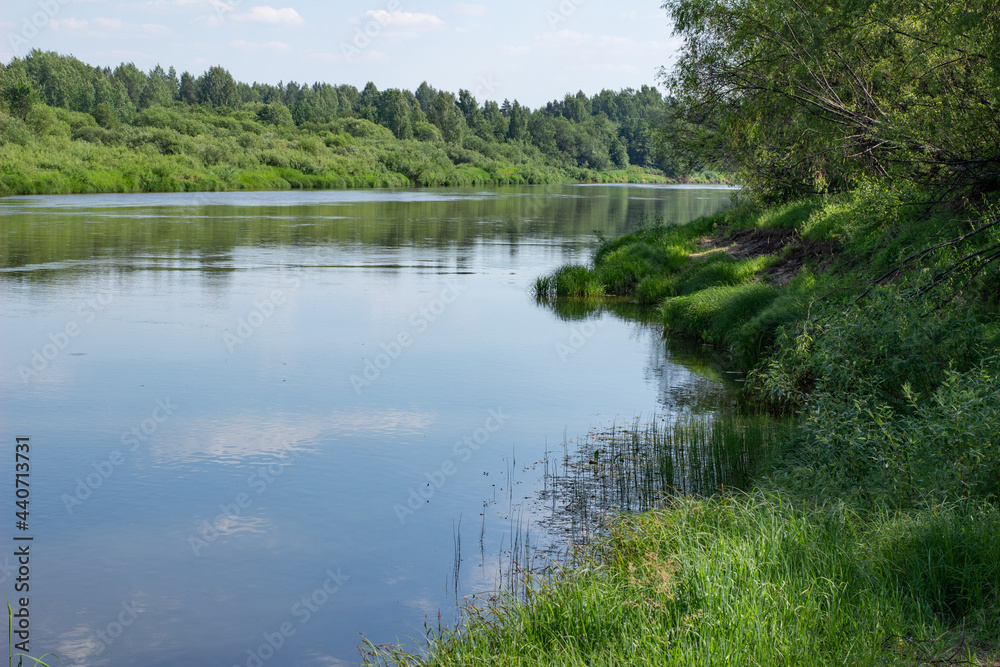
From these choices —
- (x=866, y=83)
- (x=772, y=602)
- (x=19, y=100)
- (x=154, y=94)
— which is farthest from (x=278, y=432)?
(x=154, y=94)

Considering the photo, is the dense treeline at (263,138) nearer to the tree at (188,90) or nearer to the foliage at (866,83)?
the tree at (188,90)

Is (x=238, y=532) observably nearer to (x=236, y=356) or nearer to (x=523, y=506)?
(x=523, y=506)

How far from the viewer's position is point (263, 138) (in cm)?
10044

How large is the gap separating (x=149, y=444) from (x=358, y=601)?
16.2ft

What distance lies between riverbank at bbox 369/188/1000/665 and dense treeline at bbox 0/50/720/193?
1988cm

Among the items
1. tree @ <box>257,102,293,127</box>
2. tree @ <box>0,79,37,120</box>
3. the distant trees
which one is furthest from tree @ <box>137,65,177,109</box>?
tree @ <box>0,79,37,120</box>

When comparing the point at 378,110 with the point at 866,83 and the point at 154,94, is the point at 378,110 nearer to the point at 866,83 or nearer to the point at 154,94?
the point at 154,94

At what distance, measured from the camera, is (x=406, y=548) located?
8.16 meters

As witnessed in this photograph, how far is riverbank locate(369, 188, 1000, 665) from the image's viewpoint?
5.06 meters

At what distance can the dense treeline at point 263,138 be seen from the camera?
73938 mm

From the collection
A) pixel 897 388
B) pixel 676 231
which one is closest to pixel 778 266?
pixel 676 231

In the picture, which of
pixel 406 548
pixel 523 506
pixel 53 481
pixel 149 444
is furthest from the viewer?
pixel 149 444

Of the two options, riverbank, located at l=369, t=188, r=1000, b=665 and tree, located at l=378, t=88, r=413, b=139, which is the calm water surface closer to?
riverbank, located at l=369, t=188, r=1000, b=665

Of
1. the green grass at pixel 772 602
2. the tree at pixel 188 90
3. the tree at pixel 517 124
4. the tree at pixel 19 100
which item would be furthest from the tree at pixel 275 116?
the green grass at pixel 772 602
